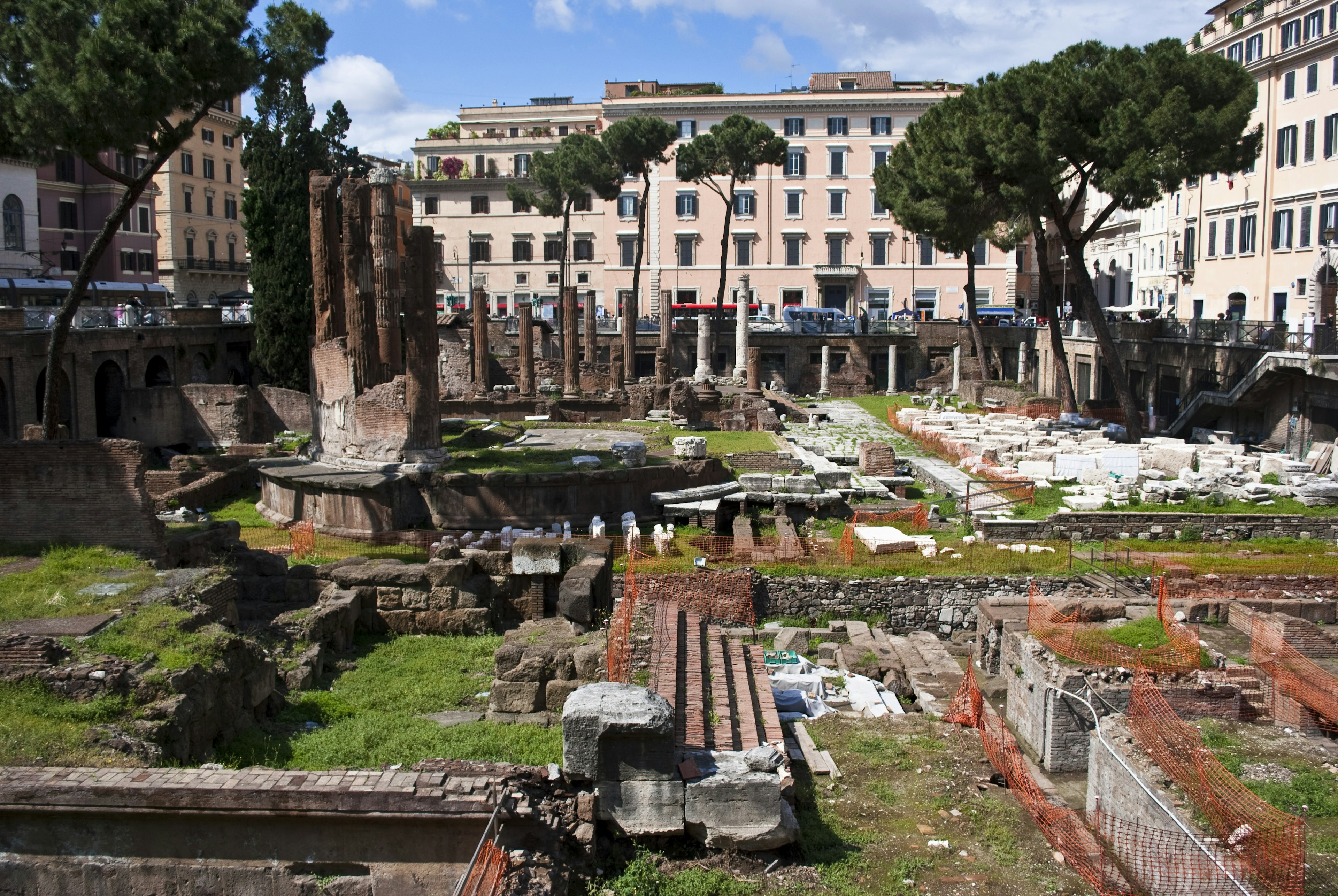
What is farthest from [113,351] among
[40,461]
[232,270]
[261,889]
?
[261,889]

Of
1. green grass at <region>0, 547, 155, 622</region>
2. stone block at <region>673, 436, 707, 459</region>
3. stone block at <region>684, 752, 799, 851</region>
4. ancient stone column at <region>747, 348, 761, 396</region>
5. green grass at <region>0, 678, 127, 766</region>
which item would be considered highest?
ancient stone column at <region>747, 348, 761, 396</region>

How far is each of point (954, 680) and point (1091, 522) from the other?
7071mm

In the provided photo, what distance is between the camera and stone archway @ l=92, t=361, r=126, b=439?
1423 inches

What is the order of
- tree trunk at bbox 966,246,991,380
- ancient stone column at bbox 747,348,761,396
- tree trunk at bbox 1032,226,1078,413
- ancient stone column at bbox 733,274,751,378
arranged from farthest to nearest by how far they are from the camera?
ancient stone column at bbox 733,274,751,378 → ancient stone column at bbox 747,348,761,396 → tree trunk at bbox 966,246,991,380 → tree trunk at bbox 1032,226,1078,413

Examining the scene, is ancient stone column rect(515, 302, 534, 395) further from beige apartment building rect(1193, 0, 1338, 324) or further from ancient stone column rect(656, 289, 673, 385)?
beige apartment building rect(1193, 0, 1338, 324)

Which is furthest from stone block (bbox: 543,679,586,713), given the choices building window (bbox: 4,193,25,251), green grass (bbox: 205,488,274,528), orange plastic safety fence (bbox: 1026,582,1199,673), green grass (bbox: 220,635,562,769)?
building window (bbox: 4,193,25,251)

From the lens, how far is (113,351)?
3484cm

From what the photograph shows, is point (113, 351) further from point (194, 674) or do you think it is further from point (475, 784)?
point (475, 784)

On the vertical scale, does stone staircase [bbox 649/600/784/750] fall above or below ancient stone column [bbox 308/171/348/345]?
below

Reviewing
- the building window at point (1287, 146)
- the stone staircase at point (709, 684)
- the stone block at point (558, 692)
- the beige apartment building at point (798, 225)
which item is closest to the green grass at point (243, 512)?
the stone staircase at point (709, 684)

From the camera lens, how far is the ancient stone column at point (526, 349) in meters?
44.3

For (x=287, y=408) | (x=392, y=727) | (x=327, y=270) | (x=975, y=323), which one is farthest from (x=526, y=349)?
(x=392, y=727)

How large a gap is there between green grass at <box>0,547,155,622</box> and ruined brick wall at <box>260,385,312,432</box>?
70.1 feet

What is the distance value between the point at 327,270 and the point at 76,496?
10.9 meters
